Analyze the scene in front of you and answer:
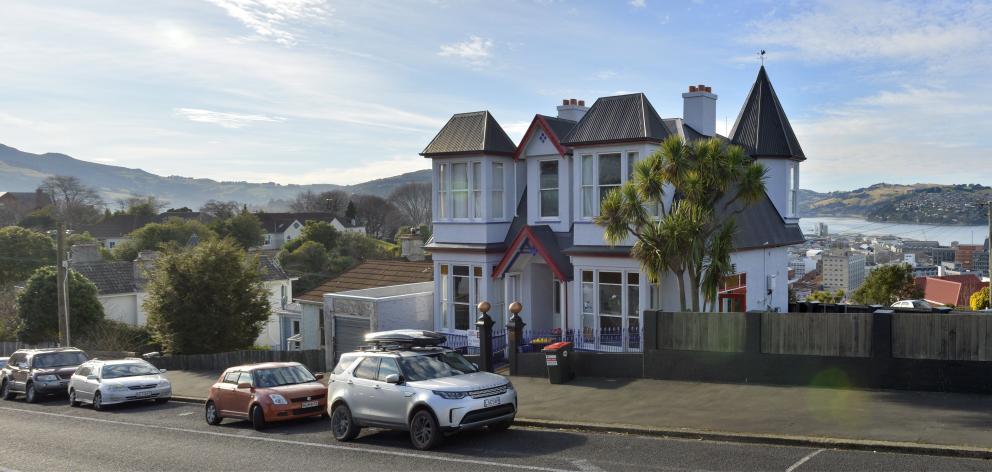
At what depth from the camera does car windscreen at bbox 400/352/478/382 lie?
13.9 m

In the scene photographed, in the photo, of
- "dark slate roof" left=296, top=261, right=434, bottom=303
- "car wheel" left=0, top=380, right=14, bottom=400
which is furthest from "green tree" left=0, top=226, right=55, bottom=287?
"dark slate roof" left=296, top=261, right=434, bottom=303

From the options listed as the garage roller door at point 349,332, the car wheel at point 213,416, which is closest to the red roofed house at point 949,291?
the garage roller door at point 349,332

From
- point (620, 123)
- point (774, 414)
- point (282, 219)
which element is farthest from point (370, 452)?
point (282, 219)

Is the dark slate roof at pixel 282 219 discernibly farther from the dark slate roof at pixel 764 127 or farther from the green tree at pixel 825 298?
the dark slate roof at pixel 764 127

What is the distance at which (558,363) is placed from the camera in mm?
18688

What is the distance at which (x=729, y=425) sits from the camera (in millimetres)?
13195

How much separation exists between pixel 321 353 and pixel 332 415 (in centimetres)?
1227

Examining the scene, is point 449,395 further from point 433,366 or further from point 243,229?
point 243,229

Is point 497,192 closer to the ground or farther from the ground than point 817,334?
farther from the ground

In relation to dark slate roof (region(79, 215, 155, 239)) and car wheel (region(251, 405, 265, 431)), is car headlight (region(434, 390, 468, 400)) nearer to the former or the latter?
car wheel (region(251, 405, 265, 431))

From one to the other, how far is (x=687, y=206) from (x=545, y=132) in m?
6.36

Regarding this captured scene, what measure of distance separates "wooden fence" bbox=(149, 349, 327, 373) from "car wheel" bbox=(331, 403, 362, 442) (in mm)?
11824

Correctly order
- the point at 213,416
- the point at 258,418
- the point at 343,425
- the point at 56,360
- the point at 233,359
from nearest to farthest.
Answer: the point at 343,425 → the point at 258,418 → the point at 213,416 → the point at 56,360 → the point at 233,359

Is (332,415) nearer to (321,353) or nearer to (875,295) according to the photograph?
(321,353)
